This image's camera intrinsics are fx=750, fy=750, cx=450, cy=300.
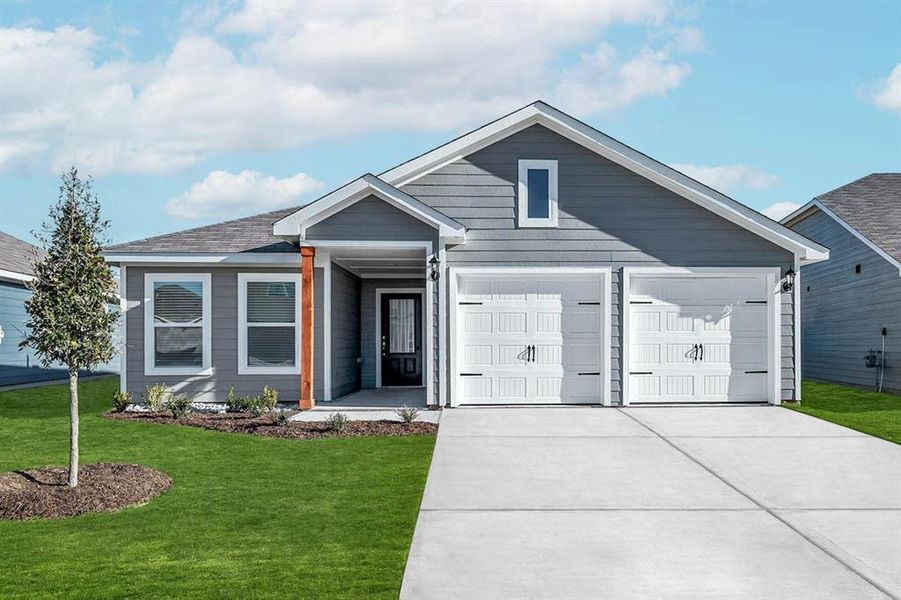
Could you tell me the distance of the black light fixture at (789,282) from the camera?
13.0 metres

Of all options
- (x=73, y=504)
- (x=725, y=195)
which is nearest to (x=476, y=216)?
(x=725, y=195)

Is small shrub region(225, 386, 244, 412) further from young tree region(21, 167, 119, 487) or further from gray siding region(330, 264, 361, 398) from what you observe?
young tree region(21, 167, 119, 487)

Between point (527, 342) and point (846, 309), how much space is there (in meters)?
9.87

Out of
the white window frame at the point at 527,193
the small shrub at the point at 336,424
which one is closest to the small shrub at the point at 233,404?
the small shrub at the point at 336,424

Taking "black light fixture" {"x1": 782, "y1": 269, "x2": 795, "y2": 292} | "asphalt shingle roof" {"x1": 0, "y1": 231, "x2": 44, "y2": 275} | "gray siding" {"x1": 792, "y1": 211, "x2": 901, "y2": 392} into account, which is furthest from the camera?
"asphalt shingle roof" {"x1": 0, "y1": 231, "x2": 44, "y2": 275}

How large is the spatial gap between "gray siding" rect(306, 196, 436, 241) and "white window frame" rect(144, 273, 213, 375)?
8.79ft

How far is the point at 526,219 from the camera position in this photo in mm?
12883

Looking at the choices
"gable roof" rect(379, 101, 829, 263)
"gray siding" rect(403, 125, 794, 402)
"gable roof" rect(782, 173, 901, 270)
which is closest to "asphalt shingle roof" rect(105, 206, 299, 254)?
"gable roof" rect(379, 101, 829, 263)

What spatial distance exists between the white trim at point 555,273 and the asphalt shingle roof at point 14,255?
10.3m

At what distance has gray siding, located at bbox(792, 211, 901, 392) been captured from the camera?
1623 cm

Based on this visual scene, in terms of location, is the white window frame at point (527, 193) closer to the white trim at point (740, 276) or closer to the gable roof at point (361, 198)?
the gable roof at point (361, 198)

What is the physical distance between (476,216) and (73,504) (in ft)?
26.5

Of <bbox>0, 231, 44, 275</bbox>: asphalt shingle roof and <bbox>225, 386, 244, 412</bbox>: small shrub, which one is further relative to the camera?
<bbox>0, 231, 44, 275</bbox>: asphalt shingle roof

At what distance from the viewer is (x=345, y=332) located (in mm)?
15156
